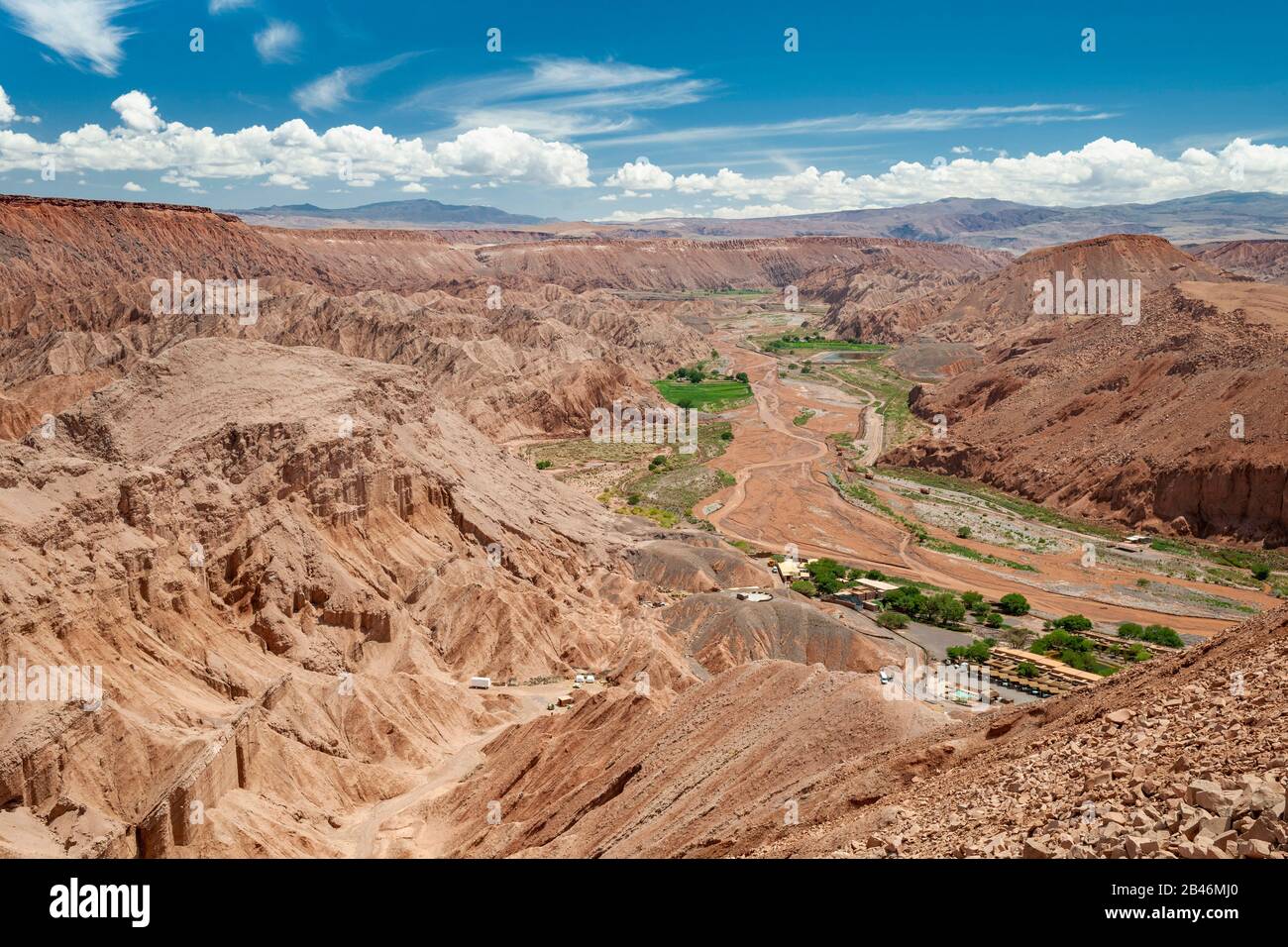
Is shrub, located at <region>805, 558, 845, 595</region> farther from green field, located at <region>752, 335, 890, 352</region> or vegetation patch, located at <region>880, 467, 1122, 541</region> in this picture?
green field, located at <region>752, 335, 890, 352</region>

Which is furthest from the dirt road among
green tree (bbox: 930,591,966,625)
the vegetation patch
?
green tree (bbox: 930,591,966,625)

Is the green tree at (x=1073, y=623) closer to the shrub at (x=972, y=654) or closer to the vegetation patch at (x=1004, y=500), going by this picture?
the shrub at (x=972, y=654)

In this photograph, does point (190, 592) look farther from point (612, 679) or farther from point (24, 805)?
point (612, 679)

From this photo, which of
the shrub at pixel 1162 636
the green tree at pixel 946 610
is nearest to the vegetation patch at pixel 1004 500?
the shrub at pixel 1162 636

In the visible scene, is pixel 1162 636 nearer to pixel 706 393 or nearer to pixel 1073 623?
pixel 1073 623

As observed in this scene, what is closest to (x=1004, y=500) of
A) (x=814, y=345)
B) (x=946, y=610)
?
(x=946, y=610)

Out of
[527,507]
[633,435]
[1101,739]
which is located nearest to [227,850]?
[1101,739]
